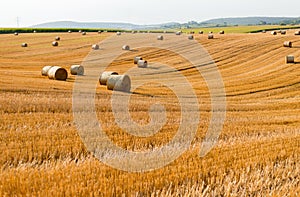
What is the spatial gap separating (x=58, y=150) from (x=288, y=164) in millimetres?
3925

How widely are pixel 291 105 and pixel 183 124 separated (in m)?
8.91

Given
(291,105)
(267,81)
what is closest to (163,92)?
(291,105)

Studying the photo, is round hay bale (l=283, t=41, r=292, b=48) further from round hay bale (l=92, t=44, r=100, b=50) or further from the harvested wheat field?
the harvested wheat field

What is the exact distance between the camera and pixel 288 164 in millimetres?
6297

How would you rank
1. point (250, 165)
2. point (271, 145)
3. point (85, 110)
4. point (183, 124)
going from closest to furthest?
1. point (250, 165)
2. point (271, 145)
3. point (183, 124)
4. point (85, 110)

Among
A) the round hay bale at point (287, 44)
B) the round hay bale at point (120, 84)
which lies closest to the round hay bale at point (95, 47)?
the round hay bale at point (287, 44)

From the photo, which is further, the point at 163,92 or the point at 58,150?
the point at 163,92

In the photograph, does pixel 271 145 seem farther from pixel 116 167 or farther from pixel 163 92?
pixel 163 92

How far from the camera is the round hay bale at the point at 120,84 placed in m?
17.8

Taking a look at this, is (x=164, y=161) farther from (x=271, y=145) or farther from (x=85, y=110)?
(x=85, y=110)

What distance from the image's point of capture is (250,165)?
20.2 feet

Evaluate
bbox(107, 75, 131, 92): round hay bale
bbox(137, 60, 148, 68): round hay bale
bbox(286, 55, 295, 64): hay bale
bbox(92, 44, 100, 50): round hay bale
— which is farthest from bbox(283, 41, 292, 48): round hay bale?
bbox(107, 75, 131, 92): round hay bale

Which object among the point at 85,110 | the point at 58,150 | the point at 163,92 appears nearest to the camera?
the point at 58,150

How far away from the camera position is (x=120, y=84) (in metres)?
17.8
